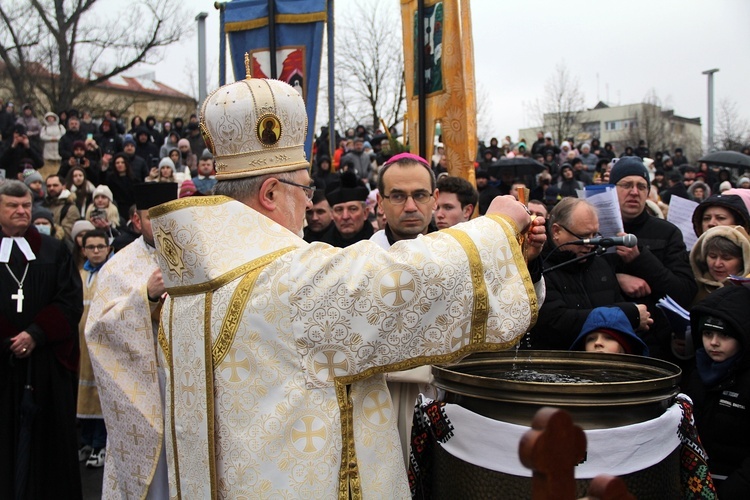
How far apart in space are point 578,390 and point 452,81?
423 centimetres

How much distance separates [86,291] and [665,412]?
5.29 meters

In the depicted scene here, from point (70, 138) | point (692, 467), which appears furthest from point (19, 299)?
point (70, 138)

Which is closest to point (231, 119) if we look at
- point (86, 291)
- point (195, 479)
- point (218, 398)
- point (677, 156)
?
point (218, 398)

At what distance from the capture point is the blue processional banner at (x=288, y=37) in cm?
637

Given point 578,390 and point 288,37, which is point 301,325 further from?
point 288,37

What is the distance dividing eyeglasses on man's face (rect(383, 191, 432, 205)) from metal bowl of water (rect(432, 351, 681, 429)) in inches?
47.8

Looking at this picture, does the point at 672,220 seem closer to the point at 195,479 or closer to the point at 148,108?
the point at 195,479

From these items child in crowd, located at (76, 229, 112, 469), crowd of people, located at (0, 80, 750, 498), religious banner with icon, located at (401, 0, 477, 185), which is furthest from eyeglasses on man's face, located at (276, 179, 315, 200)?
child in crowd, located at (76, 229, 112, 469)

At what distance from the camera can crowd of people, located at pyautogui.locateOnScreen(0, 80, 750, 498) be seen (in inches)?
75.7

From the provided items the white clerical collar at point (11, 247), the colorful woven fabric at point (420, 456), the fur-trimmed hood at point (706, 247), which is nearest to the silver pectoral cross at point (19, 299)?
the white clerical collar at point (11, 247)

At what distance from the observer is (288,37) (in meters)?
6.42

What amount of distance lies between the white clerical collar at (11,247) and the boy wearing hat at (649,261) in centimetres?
378

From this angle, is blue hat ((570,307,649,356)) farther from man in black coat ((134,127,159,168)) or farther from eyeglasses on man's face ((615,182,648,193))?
man in black coat ((134,127,159,168))

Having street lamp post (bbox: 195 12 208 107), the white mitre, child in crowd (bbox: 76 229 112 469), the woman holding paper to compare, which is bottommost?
child in crowd (bbox: 76 229 112 469)
